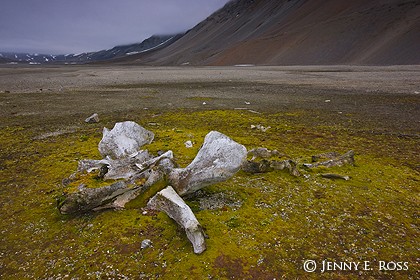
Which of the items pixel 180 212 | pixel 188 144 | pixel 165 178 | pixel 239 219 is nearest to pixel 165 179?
pixel 165 178

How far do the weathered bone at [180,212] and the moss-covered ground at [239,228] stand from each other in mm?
163

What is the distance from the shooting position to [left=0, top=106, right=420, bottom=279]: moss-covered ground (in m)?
4.55

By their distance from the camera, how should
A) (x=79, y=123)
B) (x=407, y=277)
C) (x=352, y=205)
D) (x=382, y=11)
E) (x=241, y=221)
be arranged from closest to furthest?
(x=407, y=277) → (x=241, y=221) → (x=352, y=205) → (x=79, y=123) → (x=382, y=11)

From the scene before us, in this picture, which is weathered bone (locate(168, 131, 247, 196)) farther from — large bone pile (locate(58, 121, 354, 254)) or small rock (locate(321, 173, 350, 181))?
small rock (locate(321, 173, 350, 181))

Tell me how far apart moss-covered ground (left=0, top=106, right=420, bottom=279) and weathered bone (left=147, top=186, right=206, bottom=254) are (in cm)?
16

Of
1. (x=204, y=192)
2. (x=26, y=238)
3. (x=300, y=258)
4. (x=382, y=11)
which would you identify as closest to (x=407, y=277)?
(x=300, y=258)

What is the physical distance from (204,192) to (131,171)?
1726mm

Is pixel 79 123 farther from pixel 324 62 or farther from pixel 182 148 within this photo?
pixel 324 62

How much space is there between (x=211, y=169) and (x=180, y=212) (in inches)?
→ 49.2

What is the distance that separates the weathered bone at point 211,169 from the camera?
6.13 metres

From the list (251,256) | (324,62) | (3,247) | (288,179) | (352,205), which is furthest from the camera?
(324,62)

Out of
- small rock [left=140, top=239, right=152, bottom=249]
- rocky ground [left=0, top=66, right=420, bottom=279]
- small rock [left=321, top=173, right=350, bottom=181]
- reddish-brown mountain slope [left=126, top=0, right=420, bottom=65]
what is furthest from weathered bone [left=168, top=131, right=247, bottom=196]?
reddish-brown mountain slope [left=126, top=0, right=420, bottom=65]

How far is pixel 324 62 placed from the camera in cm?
9862

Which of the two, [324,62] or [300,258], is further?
[324,62]
